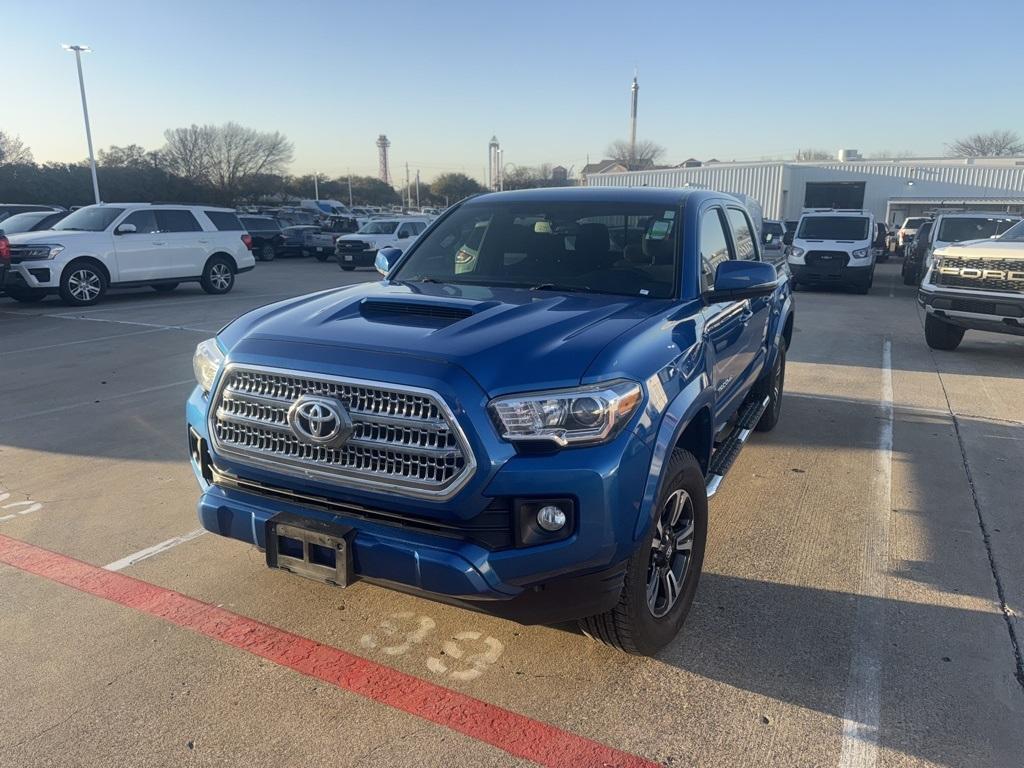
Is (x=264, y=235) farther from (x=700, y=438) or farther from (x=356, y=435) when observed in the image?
(x=356, y=435)

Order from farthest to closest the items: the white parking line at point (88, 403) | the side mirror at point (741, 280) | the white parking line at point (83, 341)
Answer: the white parking line at point (83, 341) → the white parking line at point (88, 403) → the side mirror at point (741, 280)

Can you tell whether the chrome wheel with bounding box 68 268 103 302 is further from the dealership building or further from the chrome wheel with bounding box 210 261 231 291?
the dealership building

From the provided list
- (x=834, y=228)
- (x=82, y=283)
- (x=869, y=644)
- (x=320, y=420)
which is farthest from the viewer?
(x=834, y=228)

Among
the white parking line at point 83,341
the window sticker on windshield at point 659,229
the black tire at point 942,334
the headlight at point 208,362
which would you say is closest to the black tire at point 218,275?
the white parking line at point 83,341

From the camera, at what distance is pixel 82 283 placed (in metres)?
13.5

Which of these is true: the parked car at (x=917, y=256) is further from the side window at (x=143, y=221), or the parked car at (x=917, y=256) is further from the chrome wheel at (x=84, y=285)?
the chrome wheel at (x=84, y=285)

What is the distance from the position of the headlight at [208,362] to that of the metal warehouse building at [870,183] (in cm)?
3784

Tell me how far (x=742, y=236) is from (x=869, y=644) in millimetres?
2848

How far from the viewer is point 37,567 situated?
3.80 metres

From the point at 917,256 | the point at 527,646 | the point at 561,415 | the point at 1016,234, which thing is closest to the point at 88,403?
the point at 527,646

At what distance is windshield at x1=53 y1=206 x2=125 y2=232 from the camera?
13.7 meters

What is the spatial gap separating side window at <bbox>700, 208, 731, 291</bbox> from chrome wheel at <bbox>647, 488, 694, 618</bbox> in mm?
1200

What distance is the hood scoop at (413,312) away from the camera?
2943 millimetres

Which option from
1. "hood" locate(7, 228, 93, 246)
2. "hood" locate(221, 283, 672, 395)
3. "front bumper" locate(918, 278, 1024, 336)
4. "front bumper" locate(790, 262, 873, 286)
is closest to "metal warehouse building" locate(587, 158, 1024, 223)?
"front bumper" locate(790, 262, 873, 286)
